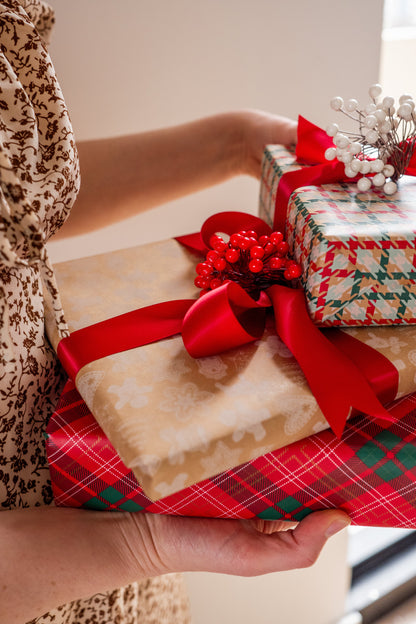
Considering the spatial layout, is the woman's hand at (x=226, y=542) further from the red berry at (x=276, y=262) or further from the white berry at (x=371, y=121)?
the white berry at (x=371, y=121)

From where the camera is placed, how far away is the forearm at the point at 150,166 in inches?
26.6

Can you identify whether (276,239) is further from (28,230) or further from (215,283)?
(28,230)

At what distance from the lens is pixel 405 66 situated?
1004 millimetres

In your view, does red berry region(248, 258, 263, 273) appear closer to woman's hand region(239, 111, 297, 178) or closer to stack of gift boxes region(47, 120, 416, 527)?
stack of gift boxes region(47, 120, 416, 527)

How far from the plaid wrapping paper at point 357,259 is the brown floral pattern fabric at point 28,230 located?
0.66ft

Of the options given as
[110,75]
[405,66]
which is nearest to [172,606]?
[110,75]

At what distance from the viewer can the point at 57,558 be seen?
0.43m

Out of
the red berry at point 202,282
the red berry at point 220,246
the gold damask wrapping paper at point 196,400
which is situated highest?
the red berry at point 220,246

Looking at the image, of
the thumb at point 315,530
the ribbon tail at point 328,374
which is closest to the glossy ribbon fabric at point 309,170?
the ribbon tail at point 328,374

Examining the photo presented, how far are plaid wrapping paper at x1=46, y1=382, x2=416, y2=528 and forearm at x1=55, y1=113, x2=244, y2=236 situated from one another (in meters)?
0.31

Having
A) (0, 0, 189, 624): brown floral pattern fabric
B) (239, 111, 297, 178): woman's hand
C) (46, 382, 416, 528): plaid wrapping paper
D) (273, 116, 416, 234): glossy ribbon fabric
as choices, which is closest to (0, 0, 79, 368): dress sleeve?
(0, 0, 189, 624): brown floral pattern fabric

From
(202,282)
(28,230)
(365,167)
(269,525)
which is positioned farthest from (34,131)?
(269,525)

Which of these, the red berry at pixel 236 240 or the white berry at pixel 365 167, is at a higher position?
the white berry at pixel 365 167

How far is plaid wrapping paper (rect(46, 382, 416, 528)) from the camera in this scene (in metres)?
0.42
